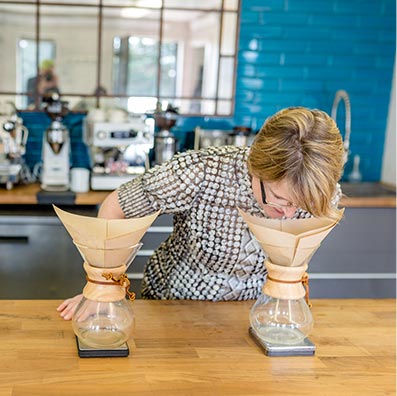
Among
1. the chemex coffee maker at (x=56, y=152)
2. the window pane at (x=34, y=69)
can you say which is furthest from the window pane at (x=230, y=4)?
the chemex coffee maker at (x=56, y=152)

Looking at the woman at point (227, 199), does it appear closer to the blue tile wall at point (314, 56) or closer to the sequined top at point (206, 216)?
the sequined top at point (206, 216)

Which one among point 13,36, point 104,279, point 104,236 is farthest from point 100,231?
point 13,36

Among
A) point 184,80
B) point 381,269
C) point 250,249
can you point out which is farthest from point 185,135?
point 250,249

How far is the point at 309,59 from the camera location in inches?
166

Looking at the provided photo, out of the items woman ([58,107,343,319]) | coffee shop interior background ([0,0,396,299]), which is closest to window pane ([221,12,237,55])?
coffee shop interior background ([0,0,396,299])

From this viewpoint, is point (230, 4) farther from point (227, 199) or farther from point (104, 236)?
point (104, 236)

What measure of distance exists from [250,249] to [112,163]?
70.7 inches

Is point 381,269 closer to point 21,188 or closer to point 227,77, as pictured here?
point 227,77

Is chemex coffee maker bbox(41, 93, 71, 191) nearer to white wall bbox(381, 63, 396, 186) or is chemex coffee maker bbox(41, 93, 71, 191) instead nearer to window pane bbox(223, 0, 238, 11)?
window pane bbox(223, 0, 238, 11)

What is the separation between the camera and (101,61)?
157 inches

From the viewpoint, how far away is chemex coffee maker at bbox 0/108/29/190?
3537mm

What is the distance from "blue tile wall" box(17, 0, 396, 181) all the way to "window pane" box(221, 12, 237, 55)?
53mm

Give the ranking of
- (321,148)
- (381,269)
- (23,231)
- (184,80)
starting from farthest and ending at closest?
(184,80), (381,269), (23,231), (321,148)

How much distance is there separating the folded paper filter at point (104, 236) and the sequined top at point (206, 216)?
1.54 ft
